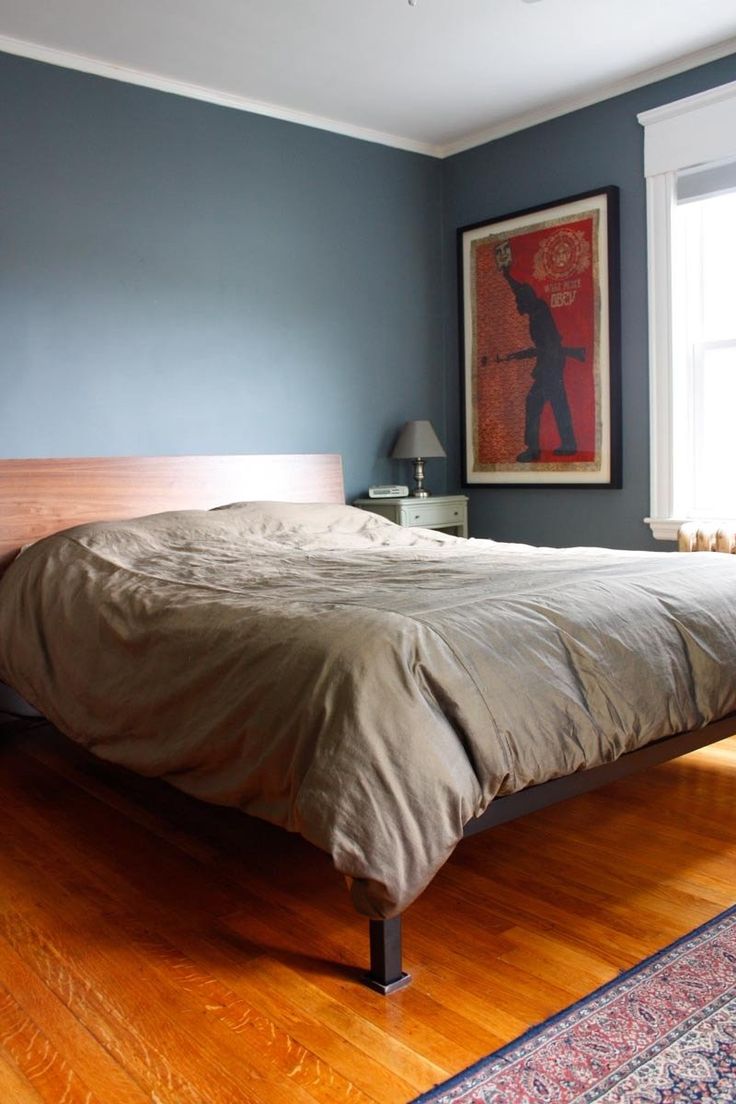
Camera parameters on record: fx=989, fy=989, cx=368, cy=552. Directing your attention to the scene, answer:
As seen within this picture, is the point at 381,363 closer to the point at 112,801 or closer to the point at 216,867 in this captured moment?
the point at 112,801

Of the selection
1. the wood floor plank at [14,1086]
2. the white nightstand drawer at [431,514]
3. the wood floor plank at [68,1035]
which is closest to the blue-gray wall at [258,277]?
the white nightstand drawer at [431,514]

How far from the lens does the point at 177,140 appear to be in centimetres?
420

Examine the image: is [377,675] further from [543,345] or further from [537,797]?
[543,345]

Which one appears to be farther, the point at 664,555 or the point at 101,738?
the point at 664,555

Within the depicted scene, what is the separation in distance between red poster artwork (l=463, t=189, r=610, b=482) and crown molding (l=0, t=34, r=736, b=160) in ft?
1.49

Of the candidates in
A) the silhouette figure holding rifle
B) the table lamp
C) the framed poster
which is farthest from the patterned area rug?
the table lamp

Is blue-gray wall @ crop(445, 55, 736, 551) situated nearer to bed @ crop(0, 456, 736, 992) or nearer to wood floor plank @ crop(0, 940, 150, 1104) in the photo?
bed @ crop(0, 456, 736, 992)

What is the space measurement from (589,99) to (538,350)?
1.12 metres

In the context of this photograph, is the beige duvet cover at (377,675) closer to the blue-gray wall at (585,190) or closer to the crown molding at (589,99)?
the blue-gray wall at (585,190)

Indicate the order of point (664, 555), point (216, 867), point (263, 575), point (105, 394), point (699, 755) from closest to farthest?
point (216, 867), point (263, 575), point (664, 555), point (699, 755), point (105, 394)

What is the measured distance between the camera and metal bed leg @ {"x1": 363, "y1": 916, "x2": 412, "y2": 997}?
1.80m

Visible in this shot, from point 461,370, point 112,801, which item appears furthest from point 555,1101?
point 461,370

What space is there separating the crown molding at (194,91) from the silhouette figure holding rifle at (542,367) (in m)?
0.83

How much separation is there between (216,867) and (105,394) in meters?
2.24
